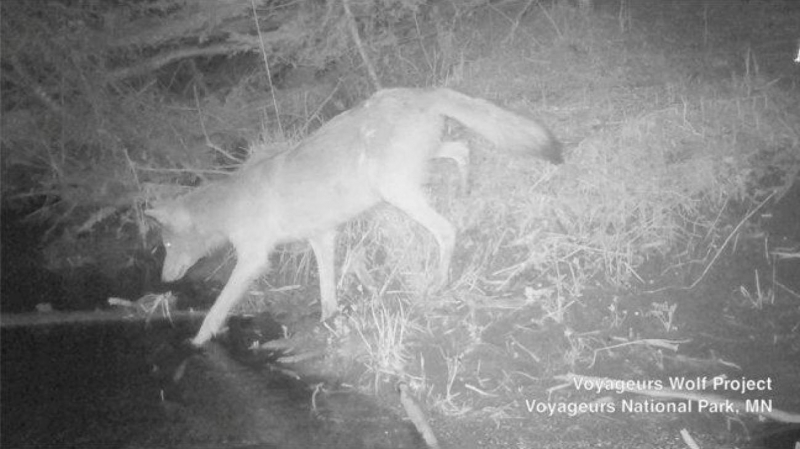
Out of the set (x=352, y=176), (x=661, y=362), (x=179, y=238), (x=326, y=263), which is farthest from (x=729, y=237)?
(x=179, y=238)

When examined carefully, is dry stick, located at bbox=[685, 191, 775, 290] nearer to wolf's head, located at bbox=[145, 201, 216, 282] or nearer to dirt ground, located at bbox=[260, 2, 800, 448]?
dirt ground, located at bbox=[260, 2, 800, 448]

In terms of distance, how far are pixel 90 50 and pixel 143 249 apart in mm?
2364

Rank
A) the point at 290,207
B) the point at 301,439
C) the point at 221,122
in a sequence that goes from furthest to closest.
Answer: the point at 221,122 < the point at 290,207 < the point at 301,439

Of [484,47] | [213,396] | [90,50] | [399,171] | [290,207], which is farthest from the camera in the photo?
[484,47]

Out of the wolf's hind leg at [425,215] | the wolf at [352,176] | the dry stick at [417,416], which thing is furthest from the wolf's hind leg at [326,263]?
the dry stick at [417,416]

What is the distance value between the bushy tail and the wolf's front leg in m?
2.01

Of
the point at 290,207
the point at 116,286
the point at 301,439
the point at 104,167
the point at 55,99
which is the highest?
the point at 55,99

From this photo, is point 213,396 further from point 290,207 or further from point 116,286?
point 116,286

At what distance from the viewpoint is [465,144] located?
6598 millimetres

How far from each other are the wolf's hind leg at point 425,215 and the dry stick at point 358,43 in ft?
10.4

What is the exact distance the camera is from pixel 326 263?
6387 mm

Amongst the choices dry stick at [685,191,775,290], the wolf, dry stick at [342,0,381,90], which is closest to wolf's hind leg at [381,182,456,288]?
the wolf

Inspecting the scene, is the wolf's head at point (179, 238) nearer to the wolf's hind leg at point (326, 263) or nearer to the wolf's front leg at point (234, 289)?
the wolf's front leg at point (234, 289)

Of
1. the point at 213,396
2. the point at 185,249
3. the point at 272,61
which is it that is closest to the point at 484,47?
the point at 272,61
